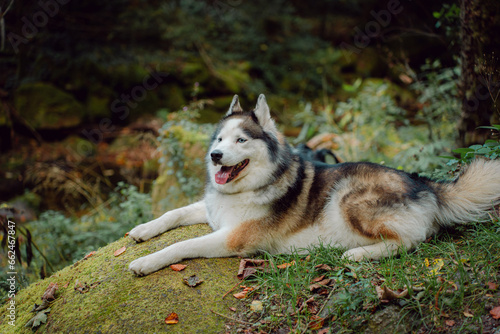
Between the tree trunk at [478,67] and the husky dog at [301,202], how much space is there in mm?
1284

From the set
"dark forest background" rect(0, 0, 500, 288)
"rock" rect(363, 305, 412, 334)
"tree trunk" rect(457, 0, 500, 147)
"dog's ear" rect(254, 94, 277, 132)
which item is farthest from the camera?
"dark forest background" rect(0, 0, 500, 288)

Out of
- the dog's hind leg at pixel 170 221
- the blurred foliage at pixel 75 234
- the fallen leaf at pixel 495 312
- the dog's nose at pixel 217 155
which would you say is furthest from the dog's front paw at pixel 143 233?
the fallen leaf at pixel 495 312

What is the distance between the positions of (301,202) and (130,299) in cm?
173

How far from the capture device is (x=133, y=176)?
718 centimetres

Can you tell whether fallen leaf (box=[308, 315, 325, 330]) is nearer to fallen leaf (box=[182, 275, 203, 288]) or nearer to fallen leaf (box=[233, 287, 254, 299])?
fallen leaf (box=[233, 287, 254, 299])

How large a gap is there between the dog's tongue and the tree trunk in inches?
110

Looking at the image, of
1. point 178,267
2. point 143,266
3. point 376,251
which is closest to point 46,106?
point 143,266

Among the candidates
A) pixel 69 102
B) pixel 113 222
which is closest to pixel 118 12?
pixel 69 102

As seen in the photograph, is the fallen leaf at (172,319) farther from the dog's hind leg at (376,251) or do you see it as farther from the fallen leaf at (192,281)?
the dog's hind leg at (376,251)

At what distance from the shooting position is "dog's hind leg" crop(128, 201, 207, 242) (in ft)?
10.7

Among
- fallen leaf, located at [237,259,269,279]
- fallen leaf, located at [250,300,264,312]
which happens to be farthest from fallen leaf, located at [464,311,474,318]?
fallen leaf, located at [237,259,269,279]

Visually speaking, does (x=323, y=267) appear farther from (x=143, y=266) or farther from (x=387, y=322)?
(x=143, y=266)

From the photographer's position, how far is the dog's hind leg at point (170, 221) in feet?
10.7

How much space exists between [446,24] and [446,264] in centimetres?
380
